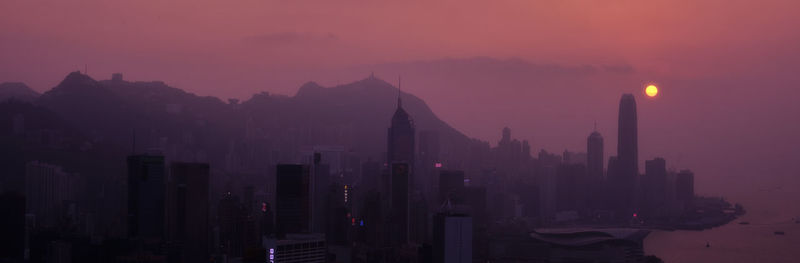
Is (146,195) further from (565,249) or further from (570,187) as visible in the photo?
(570,187)

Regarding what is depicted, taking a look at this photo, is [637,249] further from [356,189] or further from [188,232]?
[188,232]

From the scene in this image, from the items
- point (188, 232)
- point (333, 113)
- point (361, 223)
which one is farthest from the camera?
point (333, 113)

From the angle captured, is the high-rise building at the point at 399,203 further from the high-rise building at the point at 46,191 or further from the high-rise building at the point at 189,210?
the high-rise building at the point at 46,191

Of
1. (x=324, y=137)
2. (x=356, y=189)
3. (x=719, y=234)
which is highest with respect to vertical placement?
(x=324, y=137)

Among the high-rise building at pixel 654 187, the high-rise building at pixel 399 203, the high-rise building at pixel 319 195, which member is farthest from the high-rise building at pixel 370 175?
the high-rise building at pixel 654 187

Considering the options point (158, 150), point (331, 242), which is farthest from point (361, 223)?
point (158, 150)

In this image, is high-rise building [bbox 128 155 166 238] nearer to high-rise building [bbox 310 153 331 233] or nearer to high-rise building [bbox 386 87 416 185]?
high-rise building [bbox 310 153 331 233]

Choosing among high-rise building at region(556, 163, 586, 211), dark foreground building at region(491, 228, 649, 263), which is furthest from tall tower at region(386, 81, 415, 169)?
high-rise building at region(556, 163, 586, 211)
